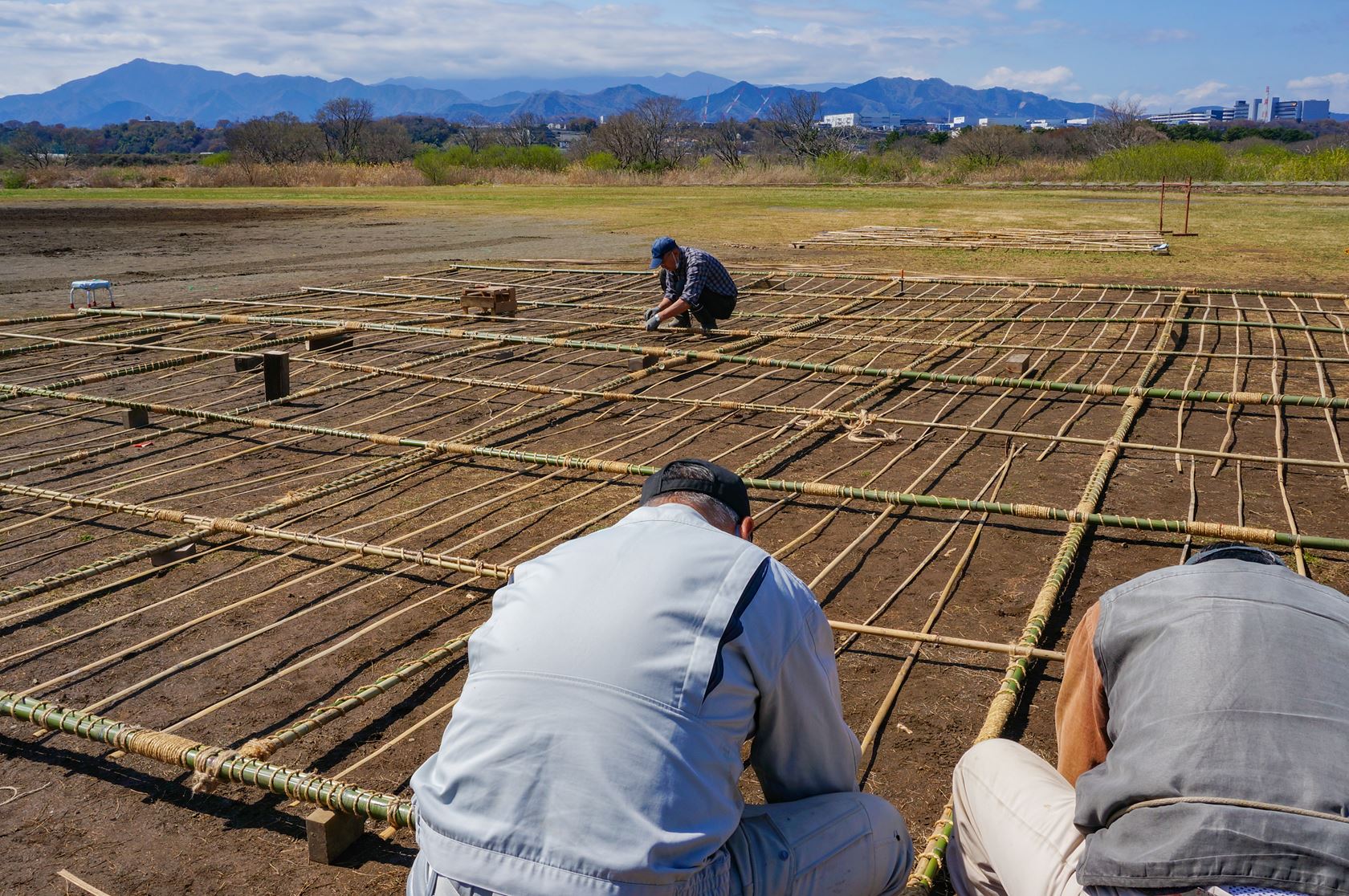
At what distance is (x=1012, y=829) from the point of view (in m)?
1.52

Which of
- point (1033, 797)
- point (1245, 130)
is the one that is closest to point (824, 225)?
point (1033, 797)

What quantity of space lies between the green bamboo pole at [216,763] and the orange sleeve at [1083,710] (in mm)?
1094

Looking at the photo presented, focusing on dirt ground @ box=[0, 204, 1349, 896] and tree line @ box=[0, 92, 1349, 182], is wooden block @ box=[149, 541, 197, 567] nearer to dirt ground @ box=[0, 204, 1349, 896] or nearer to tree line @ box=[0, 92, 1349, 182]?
dirt ground @ box=[0, 204, 1349, 896]

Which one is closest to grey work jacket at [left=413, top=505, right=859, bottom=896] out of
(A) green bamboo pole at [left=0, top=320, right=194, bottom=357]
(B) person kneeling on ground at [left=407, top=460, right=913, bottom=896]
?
(B) person kneeling on ground at [left=407, top=460, right=913, bottom=896]

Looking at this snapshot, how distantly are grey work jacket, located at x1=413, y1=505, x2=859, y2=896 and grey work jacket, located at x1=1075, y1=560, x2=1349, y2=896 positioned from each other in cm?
41

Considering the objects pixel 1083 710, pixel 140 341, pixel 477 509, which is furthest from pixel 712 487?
pixel 140 341

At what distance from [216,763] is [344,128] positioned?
4551cm

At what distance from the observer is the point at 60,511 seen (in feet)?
12.4

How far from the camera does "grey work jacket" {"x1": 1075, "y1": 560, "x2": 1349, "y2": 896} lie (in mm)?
1106

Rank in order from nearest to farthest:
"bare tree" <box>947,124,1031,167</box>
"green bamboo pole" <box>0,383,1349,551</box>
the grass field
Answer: "green bamboo pole" <box>0,383,1349,551</box> < the grass field < "bare tree" <box>947,124,1031,167</box>

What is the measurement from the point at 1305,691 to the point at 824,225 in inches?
594

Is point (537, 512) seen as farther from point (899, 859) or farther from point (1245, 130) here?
point (1245, 130)

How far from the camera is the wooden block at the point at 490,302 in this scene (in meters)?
7.18

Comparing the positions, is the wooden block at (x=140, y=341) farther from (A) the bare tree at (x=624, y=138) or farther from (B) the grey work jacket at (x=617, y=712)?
(A) the bare tree at (x=624, y=138)
